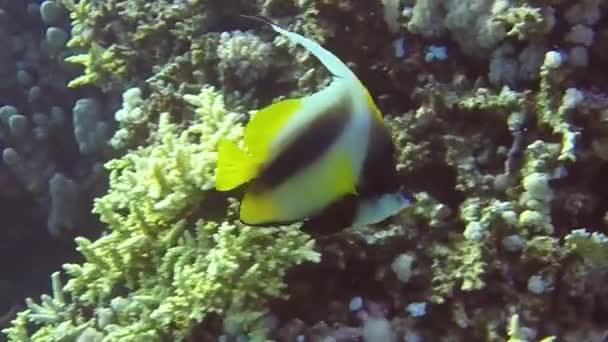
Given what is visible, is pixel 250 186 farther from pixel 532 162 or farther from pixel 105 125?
pixel 105 125

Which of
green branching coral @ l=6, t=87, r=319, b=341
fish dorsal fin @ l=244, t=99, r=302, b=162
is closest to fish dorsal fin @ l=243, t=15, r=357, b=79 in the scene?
fish dorsal fin @ l=244, t=99, r=302, b=162

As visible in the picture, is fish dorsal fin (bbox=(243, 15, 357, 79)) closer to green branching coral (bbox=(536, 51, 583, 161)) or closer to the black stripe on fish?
the black stripe on fish

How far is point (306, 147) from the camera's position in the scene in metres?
1.49

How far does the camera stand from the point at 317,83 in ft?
9.24

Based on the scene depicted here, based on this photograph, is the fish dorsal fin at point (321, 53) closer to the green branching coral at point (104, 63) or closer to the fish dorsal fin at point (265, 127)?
the fish dorsal fin at point (265, 127)

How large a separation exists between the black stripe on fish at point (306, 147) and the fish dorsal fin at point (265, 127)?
0.12 ft

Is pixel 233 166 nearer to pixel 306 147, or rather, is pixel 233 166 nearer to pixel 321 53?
pixel 306 147

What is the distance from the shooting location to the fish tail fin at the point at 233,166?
1429 mm

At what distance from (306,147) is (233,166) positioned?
159 mm

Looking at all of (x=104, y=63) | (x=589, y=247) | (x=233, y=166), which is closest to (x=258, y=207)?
(x=233, y=166)

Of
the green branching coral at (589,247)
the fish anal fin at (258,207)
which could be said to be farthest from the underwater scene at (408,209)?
the fish anal fin at (258,207)

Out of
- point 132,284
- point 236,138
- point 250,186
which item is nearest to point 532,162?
point 236,138

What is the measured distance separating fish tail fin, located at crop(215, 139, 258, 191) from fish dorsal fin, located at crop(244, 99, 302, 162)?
21 mm

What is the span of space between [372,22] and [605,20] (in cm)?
83
